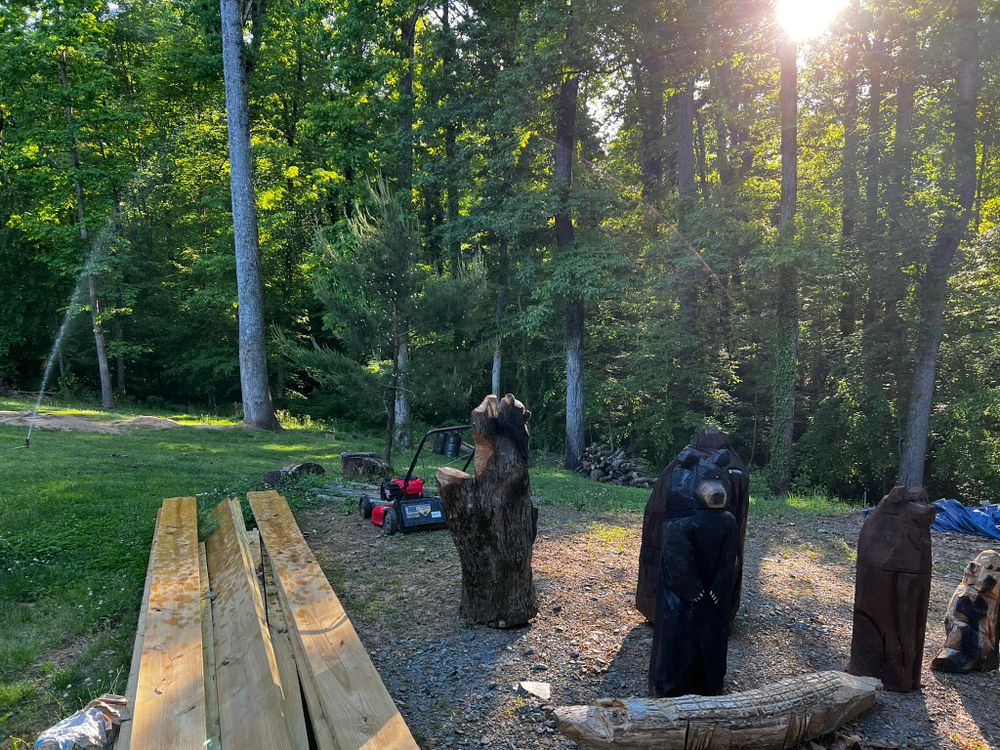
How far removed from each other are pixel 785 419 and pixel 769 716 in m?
11.7

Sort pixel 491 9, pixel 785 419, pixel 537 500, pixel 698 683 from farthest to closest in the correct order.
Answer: pixel 491 9 < pixel 785 419 < pixel 537 500 < pixel 698 683

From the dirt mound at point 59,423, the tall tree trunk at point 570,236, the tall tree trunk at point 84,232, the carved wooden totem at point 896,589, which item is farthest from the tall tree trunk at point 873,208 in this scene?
the tall tree trunk at point 84,232

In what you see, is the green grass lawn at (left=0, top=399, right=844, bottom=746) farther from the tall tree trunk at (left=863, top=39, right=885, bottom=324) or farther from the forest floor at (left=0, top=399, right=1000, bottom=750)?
the tall tree trunk at (left=863, top=39, right=885, bottom=324)

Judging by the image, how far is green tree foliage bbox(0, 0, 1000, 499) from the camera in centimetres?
1317

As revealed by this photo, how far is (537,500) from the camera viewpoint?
10141 millimetres

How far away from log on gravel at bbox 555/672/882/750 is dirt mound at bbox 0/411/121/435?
14.6m

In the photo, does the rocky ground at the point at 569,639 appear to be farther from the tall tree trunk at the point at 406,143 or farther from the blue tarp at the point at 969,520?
the tall tree trunk at the point at 406,143

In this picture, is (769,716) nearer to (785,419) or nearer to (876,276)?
(785,419)

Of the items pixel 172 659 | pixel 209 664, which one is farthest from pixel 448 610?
pixel 172 659

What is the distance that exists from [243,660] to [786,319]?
13152 mm

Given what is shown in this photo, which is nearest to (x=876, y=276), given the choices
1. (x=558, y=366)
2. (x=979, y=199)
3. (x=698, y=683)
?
(x=979, y=199)

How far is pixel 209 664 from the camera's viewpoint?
3.92 meters

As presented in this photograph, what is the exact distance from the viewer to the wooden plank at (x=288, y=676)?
122 inches

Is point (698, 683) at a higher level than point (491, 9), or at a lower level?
lower
